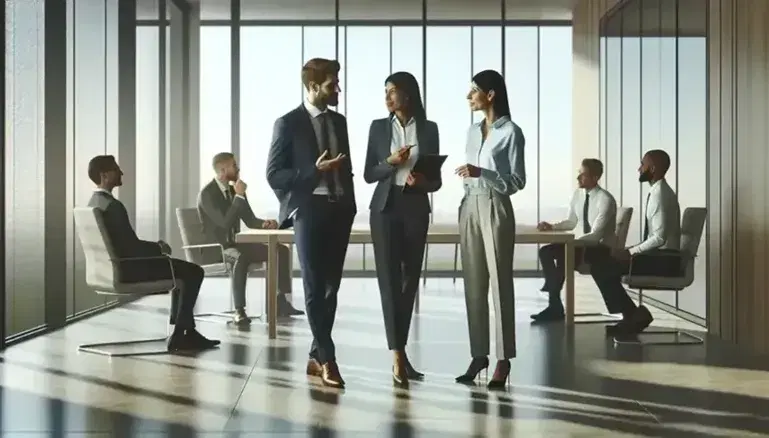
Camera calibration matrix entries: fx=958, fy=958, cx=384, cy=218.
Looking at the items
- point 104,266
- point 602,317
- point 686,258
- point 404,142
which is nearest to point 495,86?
point 404,142

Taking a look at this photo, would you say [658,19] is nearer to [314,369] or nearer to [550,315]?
[550,315]

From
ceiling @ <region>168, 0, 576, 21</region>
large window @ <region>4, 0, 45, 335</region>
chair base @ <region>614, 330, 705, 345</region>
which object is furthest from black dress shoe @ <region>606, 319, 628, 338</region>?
ceiling @ <region>168, 0, 576, 21</region>

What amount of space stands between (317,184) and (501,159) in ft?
3.23

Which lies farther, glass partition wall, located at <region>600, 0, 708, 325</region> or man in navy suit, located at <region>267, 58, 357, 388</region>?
glass partition wall, located at <region>600, 0, 708, 325</region>

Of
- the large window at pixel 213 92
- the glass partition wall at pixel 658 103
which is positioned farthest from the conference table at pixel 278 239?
the large window at pixel 213 92

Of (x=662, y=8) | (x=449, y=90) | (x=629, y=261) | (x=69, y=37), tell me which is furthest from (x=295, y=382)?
(x=449, y=90)

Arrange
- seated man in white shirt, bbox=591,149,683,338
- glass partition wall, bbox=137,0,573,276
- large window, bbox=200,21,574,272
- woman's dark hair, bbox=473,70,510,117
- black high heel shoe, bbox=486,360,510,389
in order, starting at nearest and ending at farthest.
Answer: woman's dark hair, bbox=473,70,510,117 < black high heel shoe, bbox=486,360,510,389 < seated man in white shirt, bbox=591,149,683,338 < glass partition wall, bbox=137,0,573,276 < large window, bbox=200,21,574,272

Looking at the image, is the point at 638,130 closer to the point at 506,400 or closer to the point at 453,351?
the point at 453,351

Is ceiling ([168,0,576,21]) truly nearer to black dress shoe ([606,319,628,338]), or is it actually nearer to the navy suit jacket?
black dress shoe ([606,319,628,338])

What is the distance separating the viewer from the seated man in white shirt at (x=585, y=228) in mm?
8039

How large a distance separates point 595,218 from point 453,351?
2.24m

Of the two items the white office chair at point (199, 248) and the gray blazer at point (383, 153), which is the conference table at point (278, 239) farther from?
the gray blazer at point (383, 153)

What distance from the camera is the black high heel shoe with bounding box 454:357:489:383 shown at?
17.5 ft

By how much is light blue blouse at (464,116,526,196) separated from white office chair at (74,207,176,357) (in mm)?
2502
